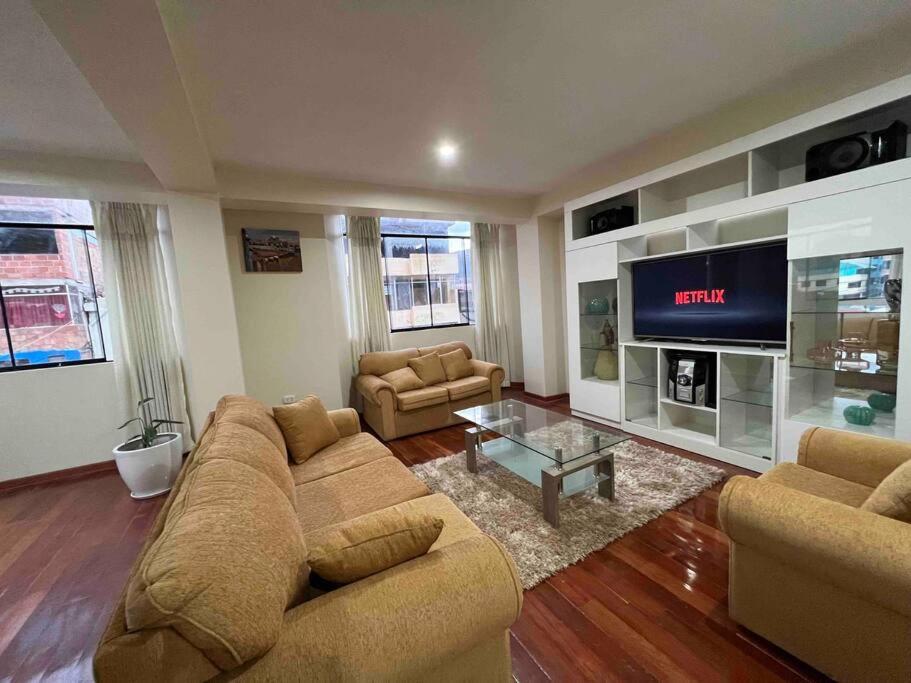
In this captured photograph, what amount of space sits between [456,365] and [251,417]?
2744 millimetres

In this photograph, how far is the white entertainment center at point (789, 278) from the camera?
2.12 metres

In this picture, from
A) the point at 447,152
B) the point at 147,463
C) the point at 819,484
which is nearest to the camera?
the point at 819,484

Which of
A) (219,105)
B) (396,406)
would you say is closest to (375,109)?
(219,105)

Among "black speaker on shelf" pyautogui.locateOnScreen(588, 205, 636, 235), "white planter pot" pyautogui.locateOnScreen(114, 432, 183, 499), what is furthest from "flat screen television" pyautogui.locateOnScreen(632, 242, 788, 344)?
"white planter pot" pyautogui.locateOnScreen(114, 432, 183, 499)

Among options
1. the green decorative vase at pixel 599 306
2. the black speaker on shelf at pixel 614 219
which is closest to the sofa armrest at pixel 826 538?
the green decorative vase at pixel 599 306

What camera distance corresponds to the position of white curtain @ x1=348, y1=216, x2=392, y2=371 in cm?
435

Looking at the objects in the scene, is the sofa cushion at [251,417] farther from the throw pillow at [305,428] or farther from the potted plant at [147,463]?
the potted plant at [147,463]

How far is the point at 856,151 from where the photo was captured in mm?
2188

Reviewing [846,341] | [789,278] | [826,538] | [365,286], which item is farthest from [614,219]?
[826,538]

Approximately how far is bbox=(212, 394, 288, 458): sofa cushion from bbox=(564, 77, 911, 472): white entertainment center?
296 cm

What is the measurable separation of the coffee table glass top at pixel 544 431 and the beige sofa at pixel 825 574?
3.01 ft

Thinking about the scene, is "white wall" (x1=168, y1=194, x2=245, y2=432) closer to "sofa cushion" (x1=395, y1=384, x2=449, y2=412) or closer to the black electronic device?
"sofa cushion" (x1=395, y1=384, x2=449, y2=412)

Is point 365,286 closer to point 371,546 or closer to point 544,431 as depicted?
point 544,431

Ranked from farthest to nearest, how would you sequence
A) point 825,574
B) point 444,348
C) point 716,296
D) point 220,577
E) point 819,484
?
point 444,348
point 716,296
point 819,484
point 825,574
point 220,577
